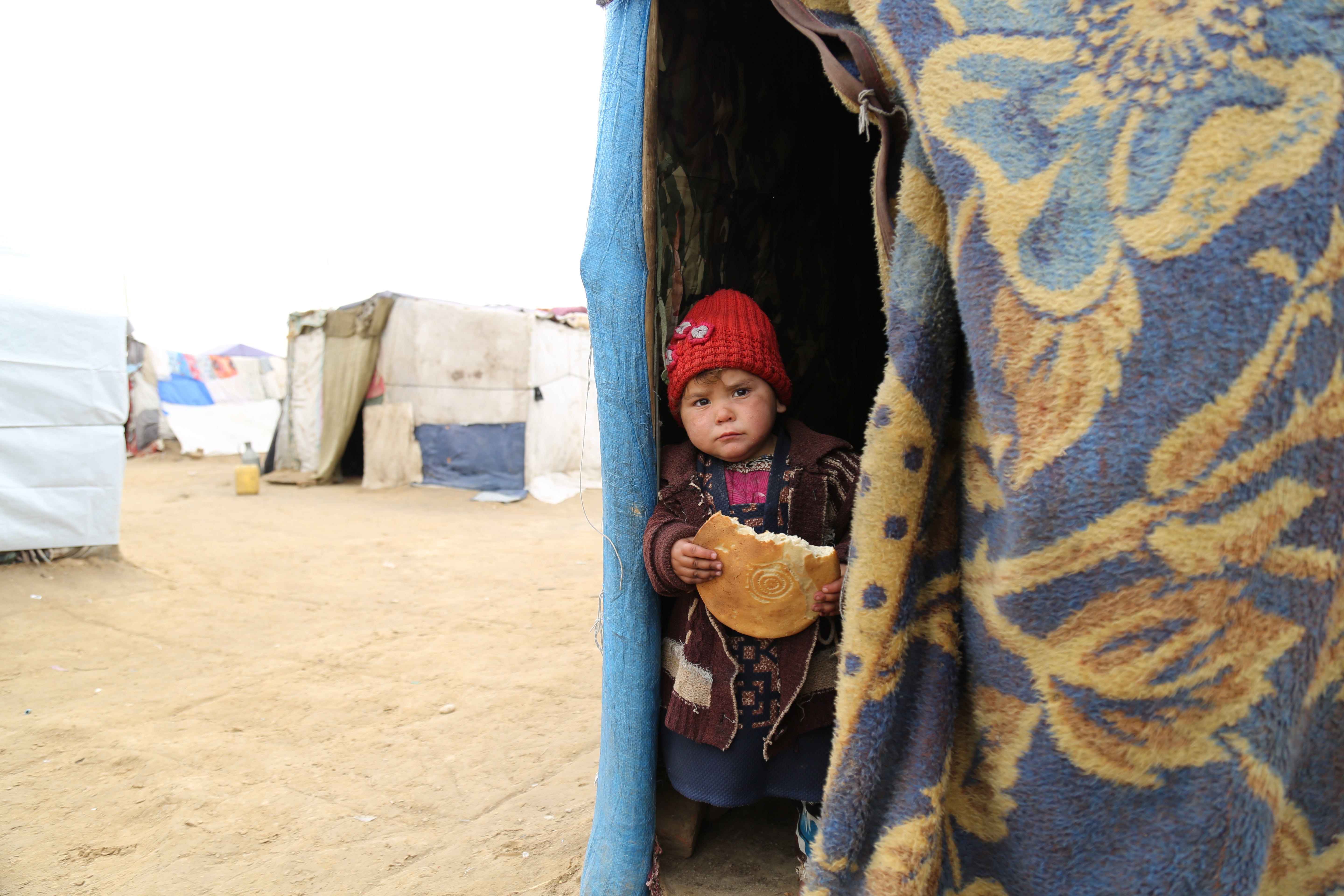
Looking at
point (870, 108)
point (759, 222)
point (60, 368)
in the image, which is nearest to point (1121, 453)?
point (870, 108)

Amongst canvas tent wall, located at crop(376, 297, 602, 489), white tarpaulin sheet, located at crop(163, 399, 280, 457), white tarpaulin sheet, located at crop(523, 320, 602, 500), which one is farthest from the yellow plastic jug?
white tarpaulin sheet, located at crop(163, 399, 280, 457)

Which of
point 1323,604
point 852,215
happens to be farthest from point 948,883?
point 852,215

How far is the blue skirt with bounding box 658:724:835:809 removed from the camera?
1.51 metres

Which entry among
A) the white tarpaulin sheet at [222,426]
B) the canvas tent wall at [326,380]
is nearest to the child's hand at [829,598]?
the canvas tent wall at [326,380]

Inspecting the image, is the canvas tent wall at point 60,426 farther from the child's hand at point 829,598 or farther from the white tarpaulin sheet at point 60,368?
the child's hand at point 829,598

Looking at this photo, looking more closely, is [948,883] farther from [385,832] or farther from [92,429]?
[92,429]

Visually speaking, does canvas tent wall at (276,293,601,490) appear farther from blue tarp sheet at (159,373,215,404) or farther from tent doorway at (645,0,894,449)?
blue tarp sheet at (159,373,215,404)

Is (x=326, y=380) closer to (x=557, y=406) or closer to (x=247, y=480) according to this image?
(x=247, y=480)

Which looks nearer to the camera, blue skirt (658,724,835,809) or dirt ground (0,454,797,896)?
blue skirt (658,724,835,809)

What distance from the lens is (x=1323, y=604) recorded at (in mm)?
689

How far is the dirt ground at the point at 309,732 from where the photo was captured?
199cm

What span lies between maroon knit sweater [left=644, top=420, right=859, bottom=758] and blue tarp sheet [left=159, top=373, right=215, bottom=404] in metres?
17.2

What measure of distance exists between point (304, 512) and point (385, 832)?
681 centimetres

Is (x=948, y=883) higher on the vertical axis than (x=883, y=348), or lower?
lower
